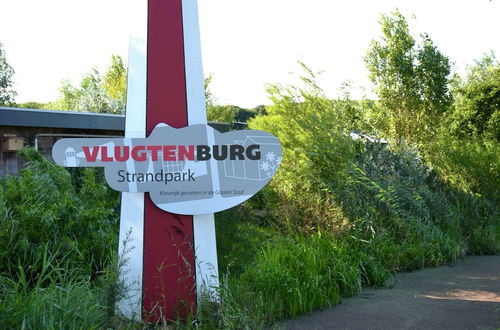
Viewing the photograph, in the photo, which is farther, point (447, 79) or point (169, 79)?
point (447, 79)

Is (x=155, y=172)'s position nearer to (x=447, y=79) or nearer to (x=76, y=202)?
(x=76, y=202)

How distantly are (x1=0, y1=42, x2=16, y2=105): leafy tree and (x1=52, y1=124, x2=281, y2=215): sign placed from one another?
2754 centimetres

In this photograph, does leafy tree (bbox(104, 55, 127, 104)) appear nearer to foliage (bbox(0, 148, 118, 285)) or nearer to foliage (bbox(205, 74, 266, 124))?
foliage (bbox(205, 74, 266, 124))

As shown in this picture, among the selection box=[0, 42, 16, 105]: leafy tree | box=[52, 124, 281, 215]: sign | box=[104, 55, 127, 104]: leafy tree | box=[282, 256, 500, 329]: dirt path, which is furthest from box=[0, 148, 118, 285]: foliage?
box=[0, 42, 16, 105]: leafy tree

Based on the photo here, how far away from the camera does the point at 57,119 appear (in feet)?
32.1

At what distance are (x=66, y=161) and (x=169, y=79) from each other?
3.56 feet

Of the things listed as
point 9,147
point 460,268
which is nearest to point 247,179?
point 460,268

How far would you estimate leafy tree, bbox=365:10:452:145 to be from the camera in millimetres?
17594

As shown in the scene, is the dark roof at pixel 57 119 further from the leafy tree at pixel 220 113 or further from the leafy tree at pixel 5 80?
the leafy tree at pixel 5 80

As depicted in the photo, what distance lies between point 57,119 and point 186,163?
247 inches

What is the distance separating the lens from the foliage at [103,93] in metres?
17.0

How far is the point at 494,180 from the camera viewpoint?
31.8 feet

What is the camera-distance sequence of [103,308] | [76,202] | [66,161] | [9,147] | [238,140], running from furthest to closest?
[9,147]
[76,202]
[238,140]
[66,161]
[103,308]

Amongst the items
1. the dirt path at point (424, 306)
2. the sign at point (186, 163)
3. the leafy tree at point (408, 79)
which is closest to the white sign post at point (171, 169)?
the sign at point (186, 163)
